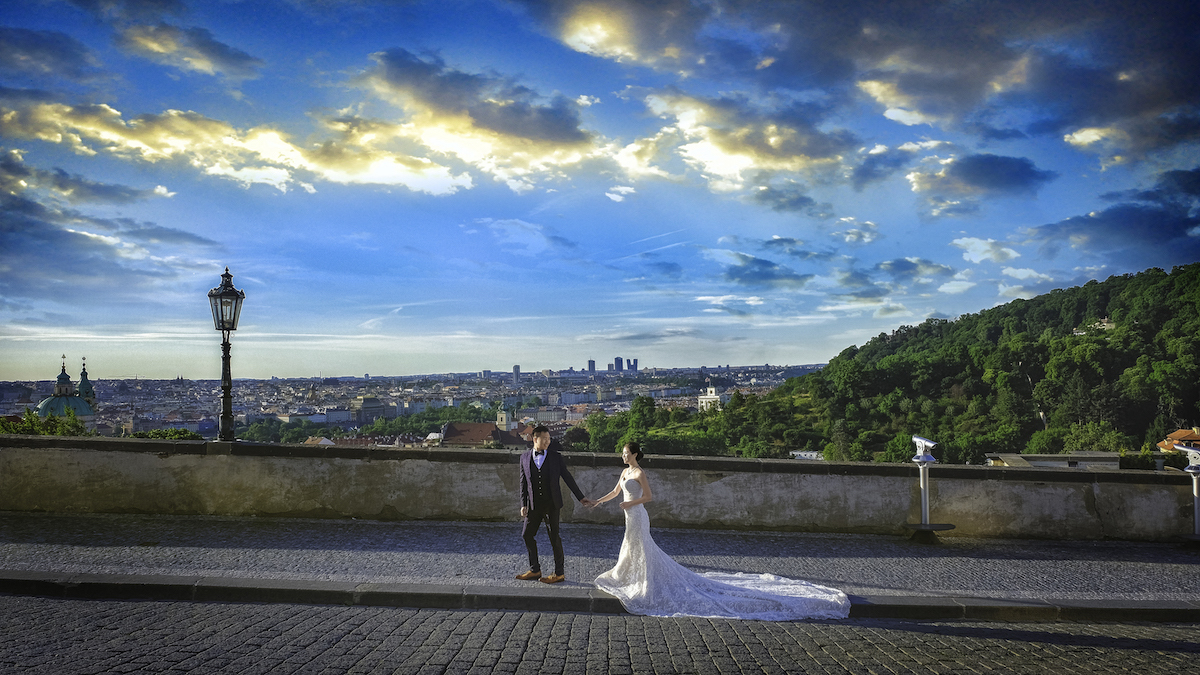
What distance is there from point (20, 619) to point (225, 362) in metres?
A: 4.89

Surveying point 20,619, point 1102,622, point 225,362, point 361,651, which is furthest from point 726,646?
point 225,362

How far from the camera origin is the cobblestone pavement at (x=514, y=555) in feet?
19.4

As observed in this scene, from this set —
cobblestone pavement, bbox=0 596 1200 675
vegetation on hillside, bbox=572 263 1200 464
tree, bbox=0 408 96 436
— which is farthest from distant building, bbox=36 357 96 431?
cobblestone pavement, bbox=0 596 1200 675

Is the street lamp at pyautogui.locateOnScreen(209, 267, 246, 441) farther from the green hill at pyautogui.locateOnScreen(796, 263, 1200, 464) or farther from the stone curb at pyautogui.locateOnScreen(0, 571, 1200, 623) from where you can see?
the green hill at pyautogui.locateOnScreen(796, 263, 1200, 464)

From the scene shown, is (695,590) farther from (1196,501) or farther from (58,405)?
(58,405)

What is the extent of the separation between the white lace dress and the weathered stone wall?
211cm

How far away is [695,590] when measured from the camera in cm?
559

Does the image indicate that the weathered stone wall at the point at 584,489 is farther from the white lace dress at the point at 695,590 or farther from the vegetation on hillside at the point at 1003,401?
the vegetation on hillside at the point at 1003,401

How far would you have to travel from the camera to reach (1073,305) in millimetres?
99312

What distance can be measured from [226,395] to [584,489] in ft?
15.8

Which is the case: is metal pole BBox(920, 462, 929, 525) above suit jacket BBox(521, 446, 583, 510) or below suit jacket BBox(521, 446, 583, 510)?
below

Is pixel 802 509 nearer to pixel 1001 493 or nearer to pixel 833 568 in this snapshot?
pixel 833 568

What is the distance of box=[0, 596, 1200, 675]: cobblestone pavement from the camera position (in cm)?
399

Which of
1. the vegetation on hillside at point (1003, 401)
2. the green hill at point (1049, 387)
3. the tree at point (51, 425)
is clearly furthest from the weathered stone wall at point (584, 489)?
the green hill at point (1049, 387)
